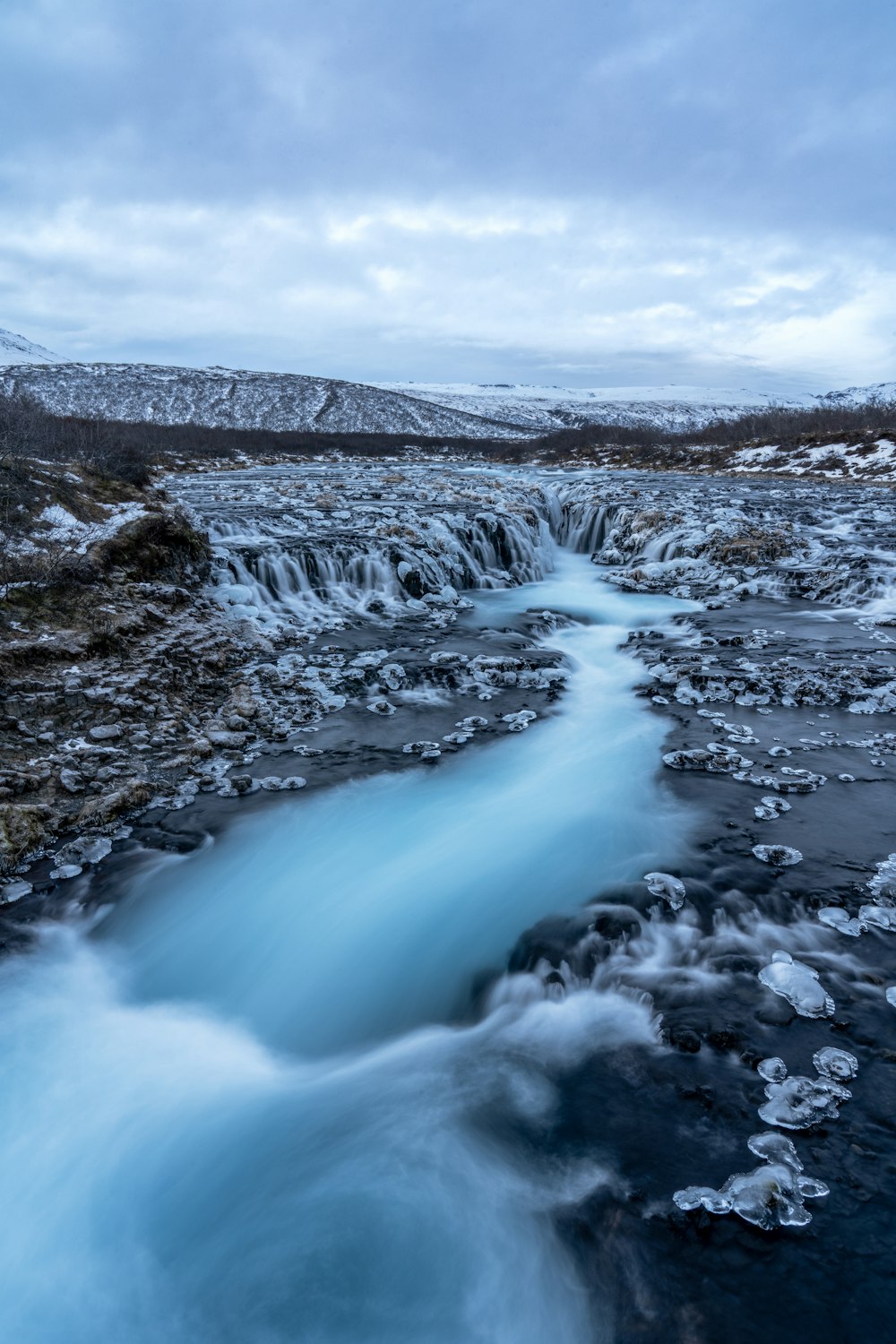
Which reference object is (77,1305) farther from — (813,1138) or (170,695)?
→ (170,695)

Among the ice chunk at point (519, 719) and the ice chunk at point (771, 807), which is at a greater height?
the ice chunk at point (771, 807)

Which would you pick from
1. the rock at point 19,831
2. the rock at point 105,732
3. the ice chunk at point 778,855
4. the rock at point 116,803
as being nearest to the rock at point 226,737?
the rock at point 105,732

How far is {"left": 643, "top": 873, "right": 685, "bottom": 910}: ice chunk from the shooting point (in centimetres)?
504

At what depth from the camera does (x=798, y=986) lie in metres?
4.16

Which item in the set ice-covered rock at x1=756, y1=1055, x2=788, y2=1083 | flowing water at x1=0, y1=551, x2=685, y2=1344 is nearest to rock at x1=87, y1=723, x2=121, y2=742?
flowing water at x1=0, y1=551, x2=685, y2=1344

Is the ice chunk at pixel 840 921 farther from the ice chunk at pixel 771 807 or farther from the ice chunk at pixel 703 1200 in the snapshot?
the ice chunk at pixel 703 1200

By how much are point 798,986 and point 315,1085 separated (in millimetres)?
3038

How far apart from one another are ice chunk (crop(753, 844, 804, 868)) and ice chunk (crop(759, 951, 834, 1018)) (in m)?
1.01

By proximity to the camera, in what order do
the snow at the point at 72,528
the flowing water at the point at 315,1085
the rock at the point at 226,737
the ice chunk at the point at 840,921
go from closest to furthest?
the flowing water at the point at 315,1085, the ice chunk at the point at 840,921, the rock at the point at 226,737, the snow at the point at 72,528

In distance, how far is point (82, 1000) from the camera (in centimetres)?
462

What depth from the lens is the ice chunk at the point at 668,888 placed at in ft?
16.5

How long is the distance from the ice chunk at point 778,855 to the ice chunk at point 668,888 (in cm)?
75

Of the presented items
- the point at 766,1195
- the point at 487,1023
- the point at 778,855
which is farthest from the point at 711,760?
the point at 766,1195

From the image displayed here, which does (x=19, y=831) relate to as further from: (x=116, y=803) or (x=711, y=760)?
(x=711, y=760)
